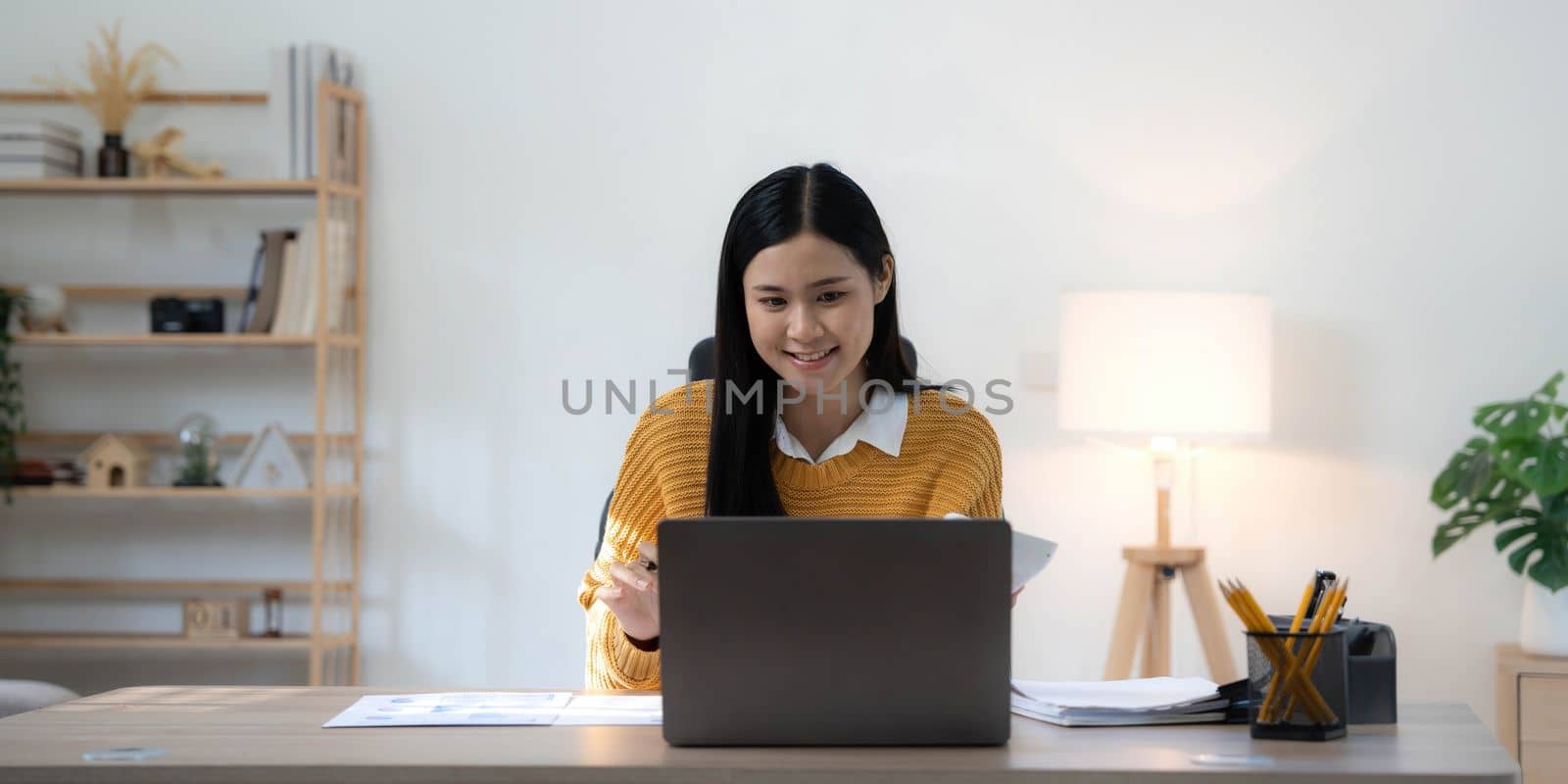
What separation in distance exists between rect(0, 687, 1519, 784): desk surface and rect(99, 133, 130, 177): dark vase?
2.43 metres

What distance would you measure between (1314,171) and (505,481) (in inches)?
83.6

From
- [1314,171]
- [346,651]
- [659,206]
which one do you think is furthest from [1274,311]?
[346,651]

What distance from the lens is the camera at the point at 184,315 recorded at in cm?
348

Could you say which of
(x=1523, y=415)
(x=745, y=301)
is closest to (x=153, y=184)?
(x=745, y=301)

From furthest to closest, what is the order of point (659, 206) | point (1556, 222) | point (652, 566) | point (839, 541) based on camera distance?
point (659, 206), point (1556, 222), point (652, 566), point (839, 541)

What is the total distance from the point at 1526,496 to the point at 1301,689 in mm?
2213

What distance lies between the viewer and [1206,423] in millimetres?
3020

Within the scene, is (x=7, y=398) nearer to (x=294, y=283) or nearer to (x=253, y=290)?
(x=253, y=290)

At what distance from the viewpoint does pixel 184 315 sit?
11.4 feet

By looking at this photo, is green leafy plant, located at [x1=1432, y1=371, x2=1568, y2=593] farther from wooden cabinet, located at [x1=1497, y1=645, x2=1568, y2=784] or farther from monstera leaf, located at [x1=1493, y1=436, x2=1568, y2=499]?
wooden cabinet, located at [x1=1497, y1=645, x2=1568, y2=784]

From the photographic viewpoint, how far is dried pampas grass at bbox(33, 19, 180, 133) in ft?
11.5

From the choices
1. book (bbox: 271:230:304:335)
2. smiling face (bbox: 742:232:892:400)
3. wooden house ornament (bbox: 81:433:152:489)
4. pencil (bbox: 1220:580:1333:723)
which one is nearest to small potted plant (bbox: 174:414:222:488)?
wooden house ornament (bbox: 81:433:152:489)

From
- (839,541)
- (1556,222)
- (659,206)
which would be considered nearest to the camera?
(839,541)

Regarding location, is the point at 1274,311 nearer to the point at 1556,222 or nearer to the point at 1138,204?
the point at 1138,204
